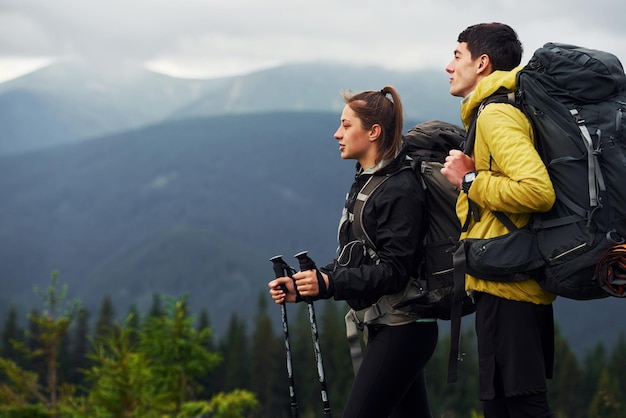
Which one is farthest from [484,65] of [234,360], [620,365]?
[234,360]

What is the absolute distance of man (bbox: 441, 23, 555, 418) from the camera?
3.15m

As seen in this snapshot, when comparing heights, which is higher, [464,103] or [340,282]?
[464,103]

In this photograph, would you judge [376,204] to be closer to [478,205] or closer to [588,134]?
[478,205]

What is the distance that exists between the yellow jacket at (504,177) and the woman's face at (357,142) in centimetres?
65

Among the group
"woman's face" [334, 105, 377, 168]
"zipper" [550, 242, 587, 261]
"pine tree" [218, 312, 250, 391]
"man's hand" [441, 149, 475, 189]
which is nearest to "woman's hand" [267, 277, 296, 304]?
"woman's face" [334, 105, 377, 168]

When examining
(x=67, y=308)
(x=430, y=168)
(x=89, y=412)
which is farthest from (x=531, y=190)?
(x=67, y=308)

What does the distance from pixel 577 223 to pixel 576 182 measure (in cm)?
15

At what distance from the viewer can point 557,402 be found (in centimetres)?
8088

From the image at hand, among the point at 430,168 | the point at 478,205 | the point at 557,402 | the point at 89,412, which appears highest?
the point at 430,168

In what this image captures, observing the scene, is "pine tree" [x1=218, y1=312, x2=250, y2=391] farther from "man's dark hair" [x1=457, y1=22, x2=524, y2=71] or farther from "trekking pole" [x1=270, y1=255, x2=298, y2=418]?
"man's dark hair" [x1=457, y1=22, x2=524, y2=71]

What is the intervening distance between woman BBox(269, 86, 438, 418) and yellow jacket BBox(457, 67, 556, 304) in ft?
1.30

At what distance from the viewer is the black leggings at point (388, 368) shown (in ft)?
12.5

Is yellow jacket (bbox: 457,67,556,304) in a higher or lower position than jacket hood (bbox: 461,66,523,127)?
lower

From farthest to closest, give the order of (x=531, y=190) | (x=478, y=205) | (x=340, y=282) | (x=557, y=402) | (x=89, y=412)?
(x=557, y=402)
(x=89, y=412)
(x=340, y=282)
(x=478, y=205)
(x=531, y=190)
